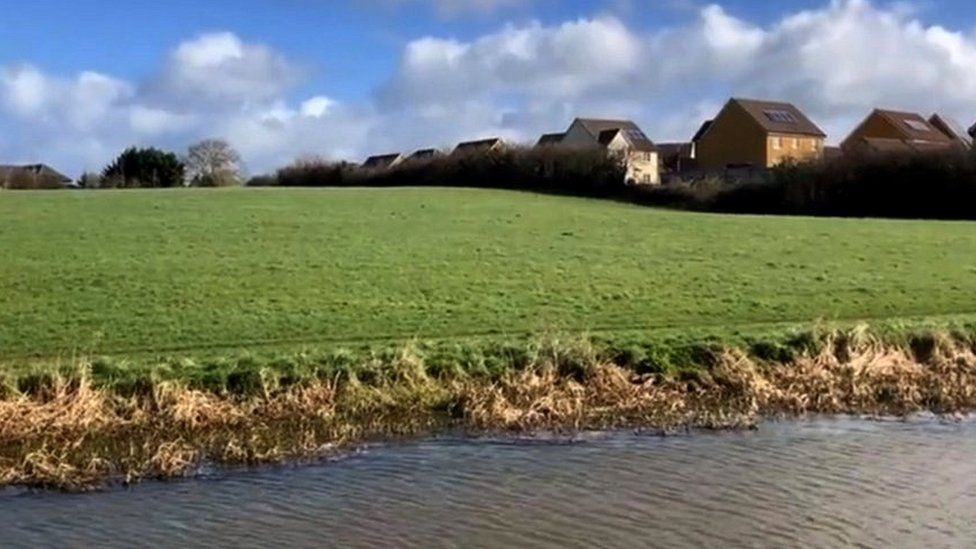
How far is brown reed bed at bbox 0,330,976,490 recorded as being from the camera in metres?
13.9

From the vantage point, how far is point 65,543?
34.6 ft

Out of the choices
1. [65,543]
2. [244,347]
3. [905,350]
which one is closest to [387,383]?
[244,347]

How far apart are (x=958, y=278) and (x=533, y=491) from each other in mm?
19484

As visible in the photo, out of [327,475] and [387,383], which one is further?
[387,383]

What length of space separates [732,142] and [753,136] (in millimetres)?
2462

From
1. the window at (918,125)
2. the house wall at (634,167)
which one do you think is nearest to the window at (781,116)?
the window at (918,125)

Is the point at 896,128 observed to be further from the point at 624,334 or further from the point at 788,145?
the point at 624,334

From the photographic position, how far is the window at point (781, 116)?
102 m

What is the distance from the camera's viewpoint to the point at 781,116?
103625mm

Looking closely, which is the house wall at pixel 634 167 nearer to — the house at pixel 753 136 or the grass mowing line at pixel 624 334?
the house at pixel 753 136

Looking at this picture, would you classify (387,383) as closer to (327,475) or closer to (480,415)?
(480,415)

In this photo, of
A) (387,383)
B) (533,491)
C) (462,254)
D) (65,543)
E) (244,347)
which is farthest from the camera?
(462,254)

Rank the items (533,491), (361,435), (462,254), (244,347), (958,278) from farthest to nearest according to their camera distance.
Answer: (462,254) < (958,278) < (244,347) < (361,435) < (533,491)

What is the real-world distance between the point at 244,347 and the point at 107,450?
16.0 feet
